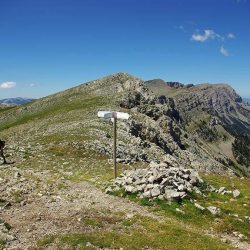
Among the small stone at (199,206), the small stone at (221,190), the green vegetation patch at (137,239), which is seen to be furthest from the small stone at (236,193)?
the green vegetation patch at (137,239)

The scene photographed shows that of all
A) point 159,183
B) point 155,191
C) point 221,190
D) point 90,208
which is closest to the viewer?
point 90,208

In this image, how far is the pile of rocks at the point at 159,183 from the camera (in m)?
26.5

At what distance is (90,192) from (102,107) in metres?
56.2

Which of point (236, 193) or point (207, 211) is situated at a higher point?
point (236, 193)

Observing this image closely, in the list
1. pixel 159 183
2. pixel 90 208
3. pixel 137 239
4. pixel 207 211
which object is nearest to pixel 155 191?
pixel 159 183

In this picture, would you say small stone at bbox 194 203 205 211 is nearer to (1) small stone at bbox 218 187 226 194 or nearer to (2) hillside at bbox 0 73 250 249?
(2) hillside at bbox 0 73 250 249

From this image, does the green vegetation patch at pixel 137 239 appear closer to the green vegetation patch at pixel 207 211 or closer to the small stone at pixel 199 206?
the green vegetation patch at pixel 207 211

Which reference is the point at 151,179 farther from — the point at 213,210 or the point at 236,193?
the point at 236,193

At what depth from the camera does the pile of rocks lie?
26.5 metres

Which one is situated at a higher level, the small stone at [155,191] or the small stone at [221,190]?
the small stone at [155,191]

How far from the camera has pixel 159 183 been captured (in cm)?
2750

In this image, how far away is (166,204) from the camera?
Result: 25.2m

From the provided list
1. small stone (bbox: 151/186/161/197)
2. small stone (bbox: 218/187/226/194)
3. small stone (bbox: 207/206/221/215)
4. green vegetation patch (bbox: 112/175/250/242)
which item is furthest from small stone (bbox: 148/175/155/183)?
small stone (bbox: 218/187/226/194)

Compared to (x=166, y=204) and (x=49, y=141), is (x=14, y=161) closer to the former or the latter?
(x=49, y=141)
